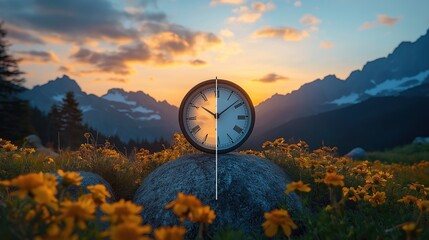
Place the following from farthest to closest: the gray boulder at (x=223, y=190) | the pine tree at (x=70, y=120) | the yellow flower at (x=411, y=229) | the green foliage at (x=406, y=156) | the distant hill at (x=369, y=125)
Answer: the distant hill at (x=369, y=125), the pine tree at (x=70, y=120), the green foliage at (x=406, y=156), the gray boulder at (x=223, y=190), the yellow flower at (x=411, y=229)

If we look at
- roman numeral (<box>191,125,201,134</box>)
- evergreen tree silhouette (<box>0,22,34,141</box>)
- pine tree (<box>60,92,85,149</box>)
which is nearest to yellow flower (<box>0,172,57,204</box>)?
roman numeral (<box>191,125,201,134</box>)

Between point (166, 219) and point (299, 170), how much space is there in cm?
320

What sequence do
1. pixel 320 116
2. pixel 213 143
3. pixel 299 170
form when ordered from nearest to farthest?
pixel 213 143 → pixel 299 170 → pixel 320 116

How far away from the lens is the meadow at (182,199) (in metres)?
2.42

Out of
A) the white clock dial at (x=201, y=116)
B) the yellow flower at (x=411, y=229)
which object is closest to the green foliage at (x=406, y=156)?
the white clock dial at (x=201, y=116)

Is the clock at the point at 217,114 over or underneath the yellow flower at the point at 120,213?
over

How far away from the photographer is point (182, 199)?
8.70 feet

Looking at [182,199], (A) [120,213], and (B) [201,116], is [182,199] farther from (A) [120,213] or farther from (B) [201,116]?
(B) [201,116]

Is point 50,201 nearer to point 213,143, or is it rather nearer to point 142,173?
point 213,143

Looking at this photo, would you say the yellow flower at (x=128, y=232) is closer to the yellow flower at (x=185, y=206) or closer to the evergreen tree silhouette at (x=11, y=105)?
the yellow flower at (x=185, y=206)

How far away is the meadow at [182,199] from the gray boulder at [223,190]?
0.21 m

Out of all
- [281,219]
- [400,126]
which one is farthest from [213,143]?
[400,126]

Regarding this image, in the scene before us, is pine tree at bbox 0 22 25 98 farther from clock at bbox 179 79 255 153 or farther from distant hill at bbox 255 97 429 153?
distant hill at bbox 255 97 429 153

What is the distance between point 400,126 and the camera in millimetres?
125188
